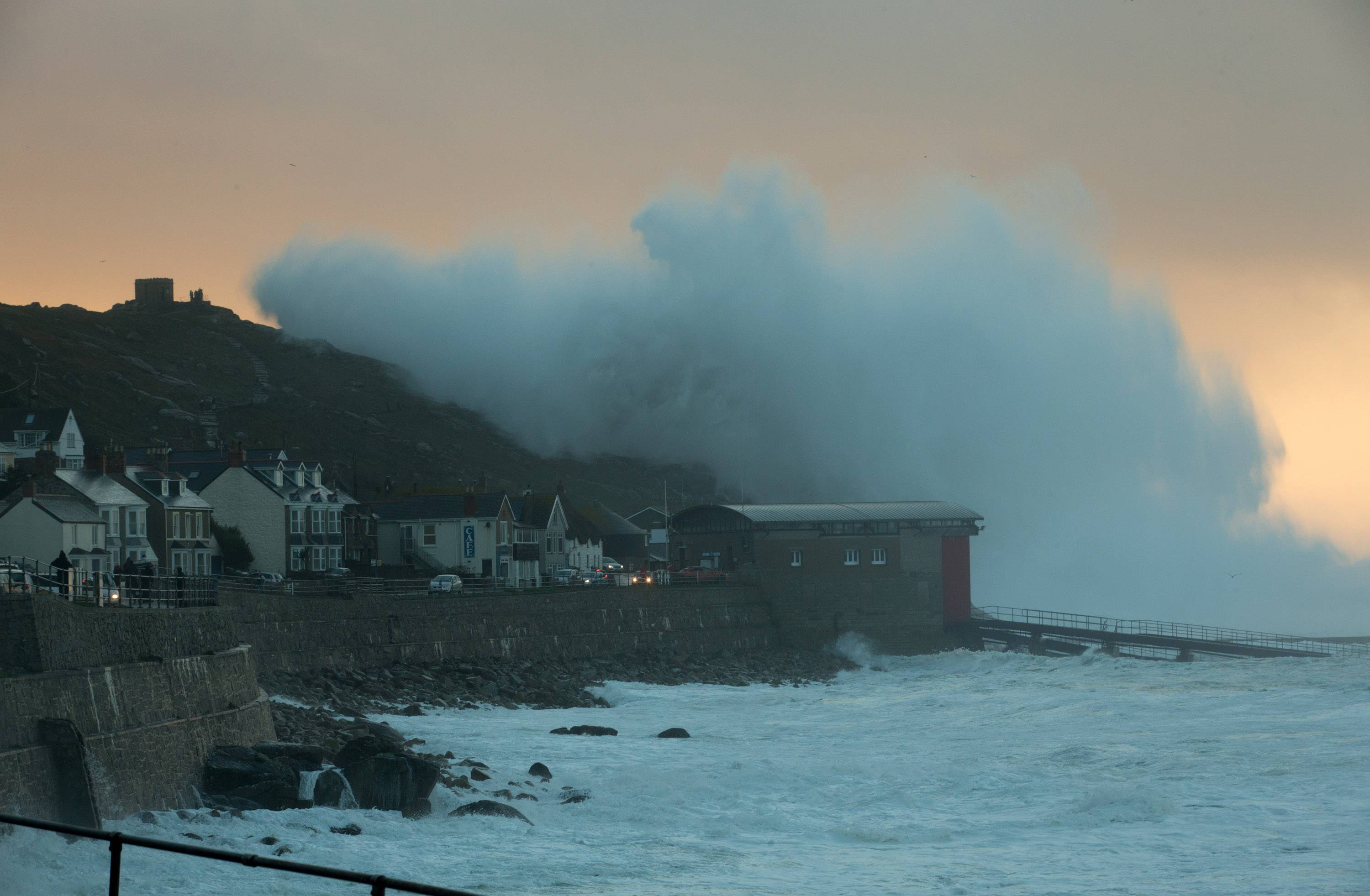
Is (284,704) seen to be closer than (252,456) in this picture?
Yes

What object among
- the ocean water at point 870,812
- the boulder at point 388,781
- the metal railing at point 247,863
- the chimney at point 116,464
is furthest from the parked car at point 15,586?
the chimney at point 116,464

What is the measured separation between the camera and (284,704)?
33688 millimetres

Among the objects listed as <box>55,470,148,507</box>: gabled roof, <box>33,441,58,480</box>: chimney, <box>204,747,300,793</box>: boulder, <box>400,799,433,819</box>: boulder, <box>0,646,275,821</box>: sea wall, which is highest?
<box>33,441,58,480</box>: chimney

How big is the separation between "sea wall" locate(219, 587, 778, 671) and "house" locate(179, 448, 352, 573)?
42.8 ft

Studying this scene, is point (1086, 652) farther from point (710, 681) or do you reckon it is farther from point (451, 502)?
point (451, 502)

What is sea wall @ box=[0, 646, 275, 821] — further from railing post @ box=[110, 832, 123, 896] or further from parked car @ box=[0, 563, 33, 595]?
railing post @ box=[110, 832, 123, 896]

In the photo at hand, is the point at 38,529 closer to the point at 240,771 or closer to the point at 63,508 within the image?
the point at 63,508

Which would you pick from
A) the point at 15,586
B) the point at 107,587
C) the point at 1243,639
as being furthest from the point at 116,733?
the point at 1243,639

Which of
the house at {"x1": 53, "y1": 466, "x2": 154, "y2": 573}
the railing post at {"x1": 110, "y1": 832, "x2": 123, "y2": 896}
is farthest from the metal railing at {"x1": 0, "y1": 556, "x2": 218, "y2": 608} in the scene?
the railing post at {"x1": 110, "y1": 832, "x2": 123, "y2": 896}

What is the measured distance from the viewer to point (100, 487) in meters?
49.0

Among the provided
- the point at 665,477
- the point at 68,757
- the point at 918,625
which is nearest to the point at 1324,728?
the point at 918,625

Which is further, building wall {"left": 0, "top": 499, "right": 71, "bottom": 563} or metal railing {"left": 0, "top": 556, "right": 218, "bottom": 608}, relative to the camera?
building wall {"left": 0, "top": 499, "right": 71, "bottom": 563}

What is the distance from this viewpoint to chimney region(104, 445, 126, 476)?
52625 millimetres

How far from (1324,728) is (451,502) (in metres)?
42.1
